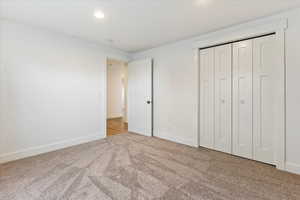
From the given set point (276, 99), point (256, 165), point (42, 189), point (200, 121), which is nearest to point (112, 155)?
point (42, 189)

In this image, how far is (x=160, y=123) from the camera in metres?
3.90

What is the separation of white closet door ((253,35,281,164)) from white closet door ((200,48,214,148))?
731 mm

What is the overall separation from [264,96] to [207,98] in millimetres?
955

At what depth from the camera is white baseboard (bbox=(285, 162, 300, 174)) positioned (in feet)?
6.93

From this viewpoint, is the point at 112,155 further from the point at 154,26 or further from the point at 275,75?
the point at 275,75

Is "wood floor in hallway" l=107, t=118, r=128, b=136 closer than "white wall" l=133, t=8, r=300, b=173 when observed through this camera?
No

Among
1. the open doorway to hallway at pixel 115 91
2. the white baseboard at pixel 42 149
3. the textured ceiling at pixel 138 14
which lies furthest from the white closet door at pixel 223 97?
the open doorway to hallway at pixel 115 91

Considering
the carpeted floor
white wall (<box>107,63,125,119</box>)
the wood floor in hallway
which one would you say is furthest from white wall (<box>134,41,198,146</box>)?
white wall (<box>107,63,125,119</box>)

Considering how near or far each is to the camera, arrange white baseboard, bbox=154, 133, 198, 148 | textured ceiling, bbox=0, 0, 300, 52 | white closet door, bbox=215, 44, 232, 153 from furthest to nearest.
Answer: white baseboard, bbox=154, 133, 198, 148 → white closet door, bbox=215, 44, 232, 153 → textured ceiling, bbox=0, 0, 300, 52

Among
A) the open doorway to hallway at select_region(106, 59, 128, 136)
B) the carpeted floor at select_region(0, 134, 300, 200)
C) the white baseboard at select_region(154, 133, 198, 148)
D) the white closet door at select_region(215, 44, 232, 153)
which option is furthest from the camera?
the open doorway to hallway at select_region(106, 59, 128, 136)

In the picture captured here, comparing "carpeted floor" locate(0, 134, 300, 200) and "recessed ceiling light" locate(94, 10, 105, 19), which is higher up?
"recessed ceiling light" locate(94, 10, 105, 19)

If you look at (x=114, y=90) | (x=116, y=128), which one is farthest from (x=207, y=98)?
(x=114, y=90)

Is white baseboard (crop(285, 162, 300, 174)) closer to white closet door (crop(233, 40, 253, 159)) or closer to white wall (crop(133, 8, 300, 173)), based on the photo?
white wall (crop(133, 8, 300, 173))

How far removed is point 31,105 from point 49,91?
1.30 feet
